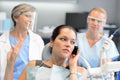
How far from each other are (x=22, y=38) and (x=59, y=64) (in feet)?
2.37

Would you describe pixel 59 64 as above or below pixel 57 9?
above

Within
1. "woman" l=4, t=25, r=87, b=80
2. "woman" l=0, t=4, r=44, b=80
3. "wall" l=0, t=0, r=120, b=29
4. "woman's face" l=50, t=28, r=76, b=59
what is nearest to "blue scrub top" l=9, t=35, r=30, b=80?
"woman" l=0, t=4, r=44, b=80

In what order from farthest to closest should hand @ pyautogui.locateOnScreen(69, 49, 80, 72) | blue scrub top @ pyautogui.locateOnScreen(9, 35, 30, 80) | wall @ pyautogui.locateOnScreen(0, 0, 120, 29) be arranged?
wall @ pyautogui.locateOnScreen(0, 0, 120, 29), blue scrub top @ pyautogui.locateOnScreen(9, 35, 30, 80), hand @ pyautogui.locateOnScreen(69, 49, 80, 72)

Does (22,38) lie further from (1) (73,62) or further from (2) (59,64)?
(1) (73,62)

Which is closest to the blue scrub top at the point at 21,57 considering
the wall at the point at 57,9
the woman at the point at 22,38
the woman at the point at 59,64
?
the woman at the point at 22,38

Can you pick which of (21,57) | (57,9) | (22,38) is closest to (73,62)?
(21,57)

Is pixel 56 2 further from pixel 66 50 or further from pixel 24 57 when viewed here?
pixel 66 50

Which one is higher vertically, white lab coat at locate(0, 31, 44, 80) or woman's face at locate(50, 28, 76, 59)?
woman's face at locate(50, 28, 76, 59)

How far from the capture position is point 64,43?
170 cm

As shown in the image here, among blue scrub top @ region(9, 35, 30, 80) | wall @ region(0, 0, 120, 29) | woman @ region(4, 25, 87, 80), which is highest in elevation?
woman @ region(4, 25, 87, 80)

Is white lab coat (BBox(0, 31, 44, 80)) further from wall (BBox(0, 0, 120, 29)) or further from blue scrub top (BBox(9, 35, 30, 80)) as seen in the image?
wall (BBox(0, 0, 120, 29))

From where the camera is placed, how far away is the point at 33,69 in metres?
1.75

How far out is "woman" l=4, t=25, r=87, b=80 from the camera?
169cm

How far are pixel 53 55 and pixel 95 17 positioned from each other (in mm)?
726
